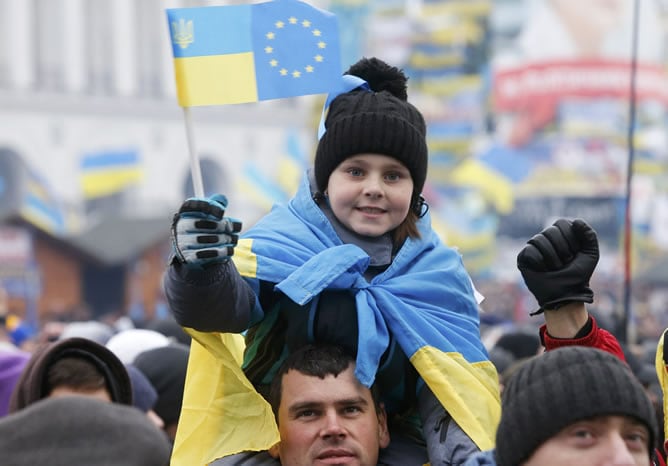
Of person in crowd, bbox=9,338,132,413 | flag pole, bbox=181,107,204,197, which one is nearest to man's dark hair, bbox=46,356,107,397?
person in crowd, bbox=9,338,132,413

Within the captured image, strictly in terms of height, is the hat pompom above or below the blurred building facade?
above

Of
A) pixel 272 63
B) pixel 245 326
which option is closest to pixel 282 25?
pixel 272 63

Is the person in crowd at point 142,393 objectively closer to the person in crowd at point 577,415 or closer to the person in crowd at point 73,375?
the person in crowd at point 73,375

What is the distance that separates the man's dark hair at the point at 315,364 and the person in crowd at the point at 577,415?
2.58 ft

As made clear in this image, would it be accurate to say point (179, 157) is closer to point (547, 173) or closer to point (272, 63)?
point (547, 173)

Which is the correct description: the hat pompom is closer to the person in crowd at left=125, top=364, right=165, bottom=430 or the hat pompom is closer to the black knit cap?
the black knit cap

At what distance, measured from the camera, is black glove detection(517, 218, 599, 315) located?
3.32 meters

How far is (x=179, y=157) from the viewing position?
62.4m

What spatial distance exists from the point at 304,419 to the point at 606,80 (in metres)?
56.0

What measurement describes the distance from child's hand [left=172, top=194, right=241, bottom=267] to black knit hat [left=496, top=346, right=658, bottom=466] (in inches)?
29.6

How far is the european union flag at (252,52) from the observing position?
395 centimetres

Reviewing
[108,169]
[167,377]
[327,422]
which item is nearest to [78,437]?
[327,422]

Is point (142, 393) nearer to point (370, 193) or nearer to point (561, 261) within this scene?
point (370, 193)

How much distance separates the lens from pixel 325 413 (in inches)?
136
